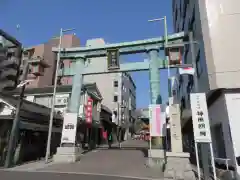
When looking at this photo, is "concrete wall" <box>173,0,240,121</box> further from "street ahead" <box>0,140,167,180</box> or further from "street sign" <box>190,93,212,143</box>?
"street ahead" <box>0,140,167,180</box>

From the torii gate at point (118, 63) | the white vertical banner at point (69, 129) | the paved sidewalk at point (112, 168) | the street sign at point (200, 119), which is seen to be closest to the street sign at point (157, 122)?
the torii gate at point (118, 63)

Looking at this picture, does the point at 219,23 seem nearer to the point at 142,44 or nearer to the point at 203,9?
the point at 203,9

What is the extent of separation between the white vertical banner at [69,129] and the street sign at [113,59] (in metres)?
4.92

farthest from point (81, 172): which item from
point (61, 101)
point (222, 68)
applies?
point (61, 101)

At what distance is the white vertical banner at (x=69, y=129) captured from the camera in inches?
590

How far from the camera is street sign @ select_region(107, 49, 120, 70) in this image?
16.6 metres

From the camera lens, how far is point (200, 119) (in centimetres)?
904

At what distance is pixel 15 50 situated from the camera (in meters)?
9.55

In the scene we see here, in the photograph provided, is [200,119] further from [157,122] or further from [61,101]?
[61,101]

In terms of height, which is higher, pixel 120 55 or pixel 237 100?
pixel 120 55

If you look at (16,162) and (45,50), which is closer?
(16,162)

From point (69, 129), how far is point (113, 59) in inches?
261

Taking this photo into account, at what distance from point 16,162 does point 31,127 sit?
256cm

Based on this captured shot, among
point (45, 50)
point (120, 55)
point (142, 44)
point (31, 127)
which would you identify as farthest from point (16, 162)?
point (45, 50)
